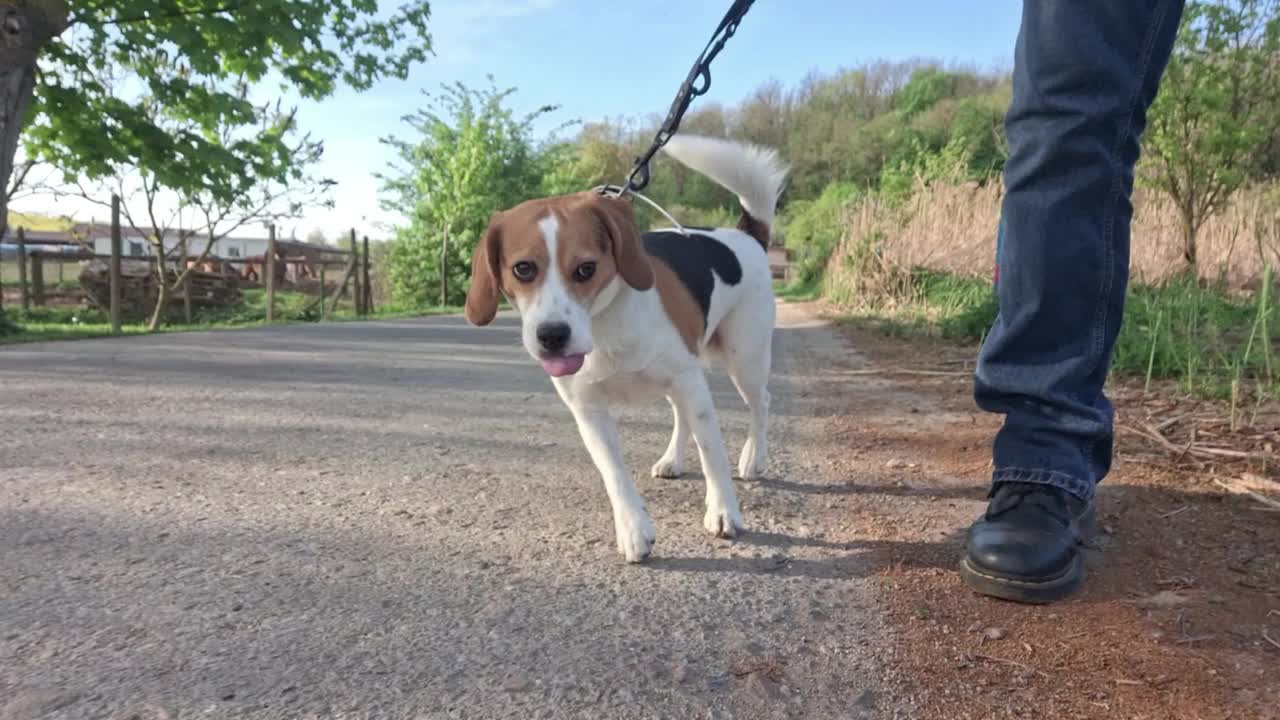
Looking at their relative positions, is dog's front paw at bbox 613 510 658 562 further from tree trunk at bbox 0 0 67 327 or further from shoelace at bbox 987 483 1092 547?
tree trunk at bbox 0 0 67 327

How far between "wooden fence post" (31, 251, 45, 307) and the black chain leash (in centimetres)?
1844

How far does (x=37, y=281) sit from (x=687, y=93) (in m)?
18.9

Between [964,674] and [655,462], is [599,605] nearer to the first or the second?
[964,674]

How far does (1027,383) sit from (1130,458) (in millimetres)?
1058

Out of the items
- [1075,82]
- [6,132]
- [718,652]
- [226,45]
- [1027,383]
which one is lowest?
[718,652]

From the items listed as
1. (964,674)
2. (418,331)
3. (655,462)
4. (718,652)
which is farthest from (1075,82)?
(418,331)

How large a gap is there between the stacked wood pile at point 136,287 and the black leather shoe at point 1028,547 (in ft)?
54.1

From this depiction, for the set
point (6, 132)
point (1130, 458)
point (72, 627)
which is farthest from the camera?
point (6, 132)

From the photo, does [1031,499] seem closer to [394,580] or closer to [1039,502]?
[1039,502]

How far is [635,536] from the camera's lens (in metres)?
1.80

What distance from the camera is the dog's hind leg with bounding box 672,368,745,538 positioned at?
1984 millimetres

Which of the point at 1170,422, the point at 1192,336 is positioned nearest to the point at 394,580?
the point at 1170,422

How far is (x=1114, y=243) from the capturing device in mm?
1642

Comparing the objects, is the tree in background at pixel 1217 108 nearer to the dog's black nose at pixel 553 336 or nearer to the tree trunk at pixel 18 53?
the dog's black nose at pixel 553 336
